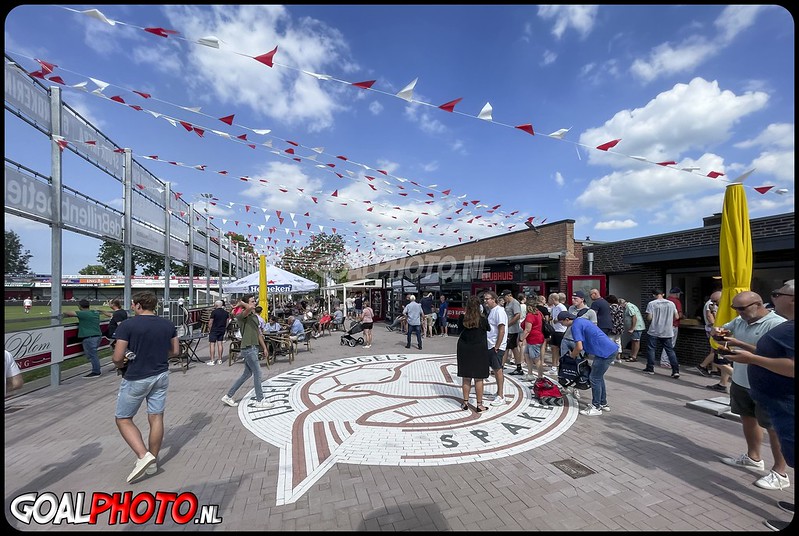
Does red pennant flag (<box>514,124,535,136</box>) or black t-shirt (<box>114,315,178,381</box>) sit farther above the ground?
red pennant flag (<box>514,124,535,136</box>)

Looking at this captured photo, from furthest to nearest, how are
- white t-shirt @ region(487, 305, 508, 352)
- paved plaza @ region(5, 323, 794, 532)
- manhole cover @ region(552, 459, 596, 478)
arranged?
→ white t-shirt @ region(487, 305, 508, 352), manhole cover @ region(552, 459, 596, 478), paved plaza @ region(5, 323, 794, 532)

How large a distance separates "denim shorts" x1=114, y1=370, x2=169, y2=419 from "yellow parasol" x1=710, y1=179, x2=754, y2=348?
6845 millimetres

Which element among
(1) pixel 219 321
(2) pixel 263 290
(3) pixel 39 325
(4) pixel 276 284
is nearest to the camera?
(1) pixel 219 321

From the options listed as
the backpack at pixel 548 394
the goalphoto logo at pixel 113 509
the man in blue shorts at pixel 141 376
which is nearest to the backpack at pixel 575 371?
the backpack at pixel 548 394

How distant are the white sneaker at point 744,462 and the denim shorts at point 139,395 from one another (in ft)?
19.1

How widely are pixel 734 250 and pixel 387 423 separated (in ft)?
17.1

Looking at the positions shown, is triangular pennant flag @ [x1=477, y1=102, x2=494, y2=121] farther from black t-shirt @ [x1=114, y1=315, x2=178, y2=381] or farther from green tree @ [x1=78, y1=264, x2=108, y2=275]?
green tree @ [x1=78, y1=264, x2=108, y2=275]

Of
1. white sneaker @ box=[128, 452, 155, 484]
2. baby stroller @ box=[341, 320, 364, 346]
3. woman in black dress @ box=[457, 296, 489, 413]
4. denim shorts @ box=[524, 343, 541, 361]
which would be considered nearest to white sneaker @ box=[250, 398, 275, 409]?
white sneaker @ box=[128, 452, 155, 484]

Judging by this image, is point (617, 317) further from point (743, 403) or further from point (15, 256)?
point (15, 256)

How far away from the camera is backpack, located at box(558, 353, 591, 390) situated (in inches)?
202

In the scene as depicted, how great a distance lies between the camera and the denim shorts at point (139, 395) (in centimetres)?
333

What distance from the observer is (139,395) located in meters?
3.39

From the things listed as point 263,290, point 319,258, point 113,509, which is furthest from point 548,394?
point 319,258

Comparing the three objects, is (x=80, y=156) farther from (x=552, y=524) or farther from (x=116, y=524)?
(x=552, y=524)
